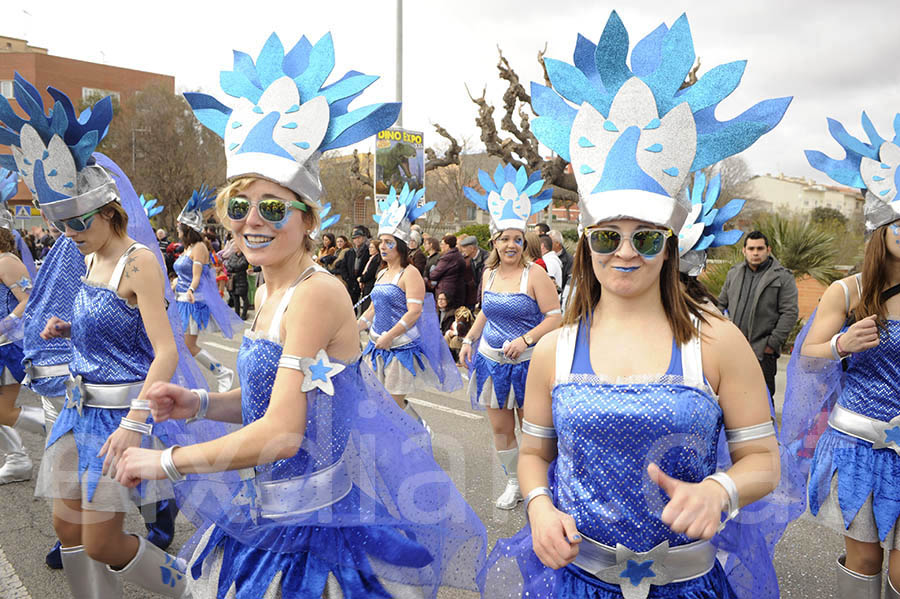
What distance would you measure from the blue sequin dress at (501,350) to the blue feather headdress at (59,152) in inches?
111

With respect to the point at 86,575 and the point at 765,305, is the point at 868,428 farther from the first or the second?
the point at 765,305

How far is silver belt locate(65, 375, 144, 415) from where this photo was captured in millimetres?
3021

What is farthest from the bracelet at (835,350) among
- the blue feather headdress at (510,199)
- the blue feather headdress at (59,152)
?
the blue feather headdress at (59,152)

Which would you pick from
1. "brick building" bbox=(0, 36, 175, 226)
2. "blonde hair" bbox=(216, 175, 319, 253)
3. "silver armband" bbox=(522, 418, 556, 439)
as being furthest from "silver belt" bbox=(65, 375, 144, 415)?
"brick building" bbox=(0, 36, 175, 226)

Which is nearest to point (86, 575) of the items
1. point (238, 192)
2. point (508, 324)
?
point (238, 192)

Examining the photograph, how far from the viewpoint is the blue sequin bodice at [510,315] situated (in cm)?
505

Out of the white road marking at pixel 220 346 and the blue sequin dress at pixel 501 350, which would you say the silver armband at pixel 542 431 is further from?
the white road marking at pixel 220 346

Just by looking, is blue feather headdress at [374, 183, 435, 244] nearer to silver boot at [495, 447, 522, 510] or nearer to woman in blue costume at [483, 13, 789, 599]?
silver boot at [495, 447, 522, 510]

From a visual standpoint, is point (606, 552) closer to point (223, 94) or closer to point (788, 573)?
point (223, 94)

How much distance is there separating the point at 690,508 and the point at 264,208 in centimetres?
146

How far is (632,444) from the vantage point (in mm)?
1751

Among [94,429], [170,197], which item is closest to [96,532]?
[94,429]

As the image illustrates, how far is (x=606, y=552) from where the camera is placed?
70.3 inches

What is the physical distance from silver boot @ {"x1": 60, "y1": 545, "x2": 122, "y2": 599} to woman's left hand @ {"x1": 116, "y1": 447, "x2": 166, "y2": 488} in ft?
4.95
